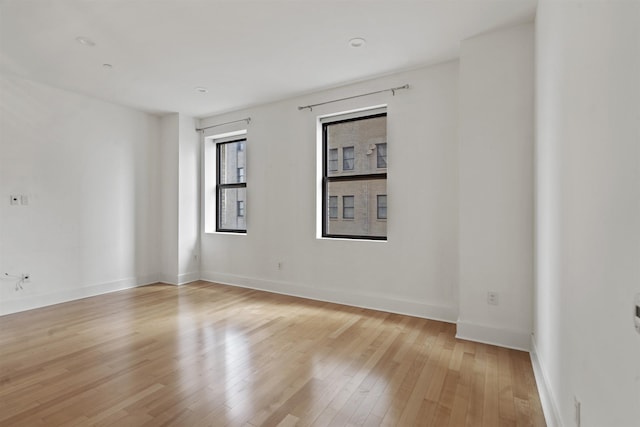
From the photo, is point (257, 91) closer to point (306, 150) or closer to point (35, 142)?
point (306, 150)

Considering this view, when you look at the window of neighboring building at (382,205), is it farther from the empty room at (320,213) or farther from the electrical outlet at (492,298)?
the electrical outlet at (492,298)

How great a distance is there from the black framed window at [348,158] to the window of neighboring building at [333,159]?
0.36 ft

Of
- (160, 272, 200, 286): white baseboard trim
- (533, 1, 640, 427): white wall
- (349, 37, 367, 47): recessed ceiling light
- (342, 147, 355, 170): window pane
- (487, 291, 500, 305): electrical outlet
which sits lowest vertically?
(160, 272, 200, 286): white baseboard trim

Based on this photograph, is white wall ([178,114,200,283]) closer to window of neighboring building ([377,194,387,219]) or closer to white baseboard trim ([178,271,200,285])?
white baseboard trim ([178,271,200,285])

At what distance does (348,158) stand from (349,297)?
176 cm

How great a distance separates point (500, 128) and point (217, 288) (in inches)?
164

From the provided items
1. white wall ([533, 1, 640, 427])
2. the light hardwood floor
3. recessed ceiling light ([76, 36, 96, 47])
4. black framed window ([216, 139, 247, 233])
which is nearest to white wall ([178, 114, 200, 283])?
black framed window ([216, 139, 247, 233])

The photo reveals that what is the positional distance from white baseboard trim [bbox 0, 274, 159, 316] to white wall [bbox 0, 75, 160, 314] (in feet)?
→ 0.03

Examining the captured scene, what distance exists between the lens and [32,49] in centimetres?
296

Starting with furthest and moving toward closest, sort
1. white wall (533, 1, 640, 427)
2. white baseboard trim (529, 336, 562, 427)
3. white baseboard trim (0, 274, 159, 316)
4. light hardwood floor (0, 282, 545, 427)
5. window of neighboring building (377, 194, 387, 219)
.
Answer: window of neighboring building (377, 194, 387, 219)
white baseboard trim (0, 274, 159, 316)
light hardwood floor (0, 282, 545, 427)
white baseboard trim (529, 336, 562, 427)
white wall (533, 1, 640, 427)

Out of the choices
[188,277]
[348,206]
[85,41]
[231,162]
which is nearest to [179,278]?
[188,277]

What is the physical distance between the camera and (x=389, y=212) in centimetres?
358

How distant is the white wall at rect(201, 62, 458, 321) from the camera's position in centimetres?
327

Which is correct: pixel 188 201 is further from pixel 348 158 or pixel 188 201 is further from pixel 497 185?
pixel 497 185
